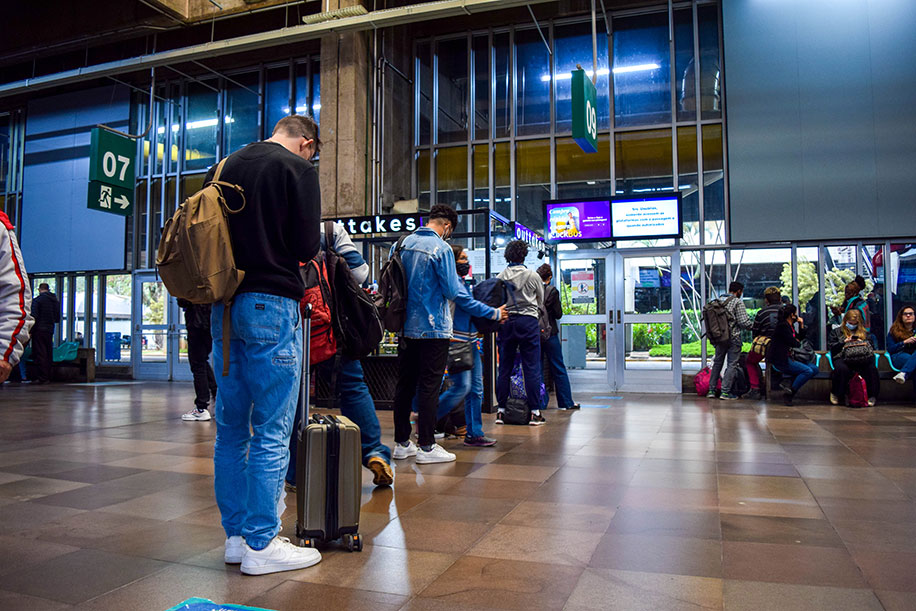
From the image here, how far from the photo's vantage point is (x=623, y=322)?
11.7 metres

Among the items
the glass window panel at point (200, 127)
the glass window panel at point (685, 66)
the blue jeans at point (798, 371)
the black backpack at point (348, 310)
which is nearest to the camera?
the black backpack at point (348, 310)

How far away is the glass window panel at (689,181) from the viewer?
12.1m

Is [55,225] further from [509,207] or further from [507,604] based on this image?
[507,604]

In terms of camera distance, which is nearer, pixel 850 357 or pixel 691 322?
pixel 850 357

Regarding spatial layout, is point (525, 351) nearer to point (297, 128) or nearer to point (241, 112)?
point (297, 128)

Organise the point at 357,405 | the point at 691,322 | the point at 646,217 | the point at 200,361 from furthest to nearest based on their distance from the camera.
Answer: the point at 691,322 → the point at 646,217 → the point at 200,361 → the point at 357,405

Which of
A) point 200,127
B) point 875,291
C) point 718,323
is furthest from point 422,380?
point 200,127

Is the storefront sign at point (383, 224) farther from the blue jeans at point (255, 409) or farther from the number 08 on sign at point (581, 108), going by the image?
the blue jeans at point (255, 409)

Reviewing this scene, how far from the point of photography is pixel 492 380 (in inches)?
330

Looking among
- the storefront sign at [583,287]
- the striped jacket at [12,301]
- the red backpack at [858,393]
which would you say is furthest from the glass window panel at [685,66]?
the striped jacket at [12,301]

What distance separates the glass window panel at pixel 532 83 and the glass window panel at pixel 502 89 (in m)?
0.19

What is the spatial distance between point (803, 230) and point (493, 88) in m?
6.14

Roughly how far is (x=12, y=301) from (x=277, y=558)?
128cm

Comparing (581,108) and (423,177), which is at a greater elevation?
(423,177)
